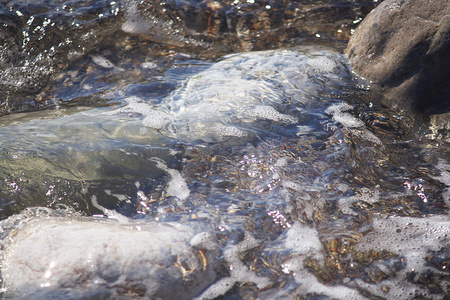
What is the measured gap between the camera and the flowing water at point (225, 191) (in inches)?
85.4

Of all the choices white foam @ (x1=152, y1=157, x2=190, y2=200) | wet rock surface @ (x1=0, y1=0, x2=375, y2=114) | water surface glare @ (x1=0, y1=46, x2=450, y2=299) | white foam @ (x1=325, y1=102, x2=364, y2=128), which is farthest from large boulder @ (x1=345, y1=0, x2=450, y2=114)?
white foam @ (x1=152, y1=157, x2=190, y2=200)

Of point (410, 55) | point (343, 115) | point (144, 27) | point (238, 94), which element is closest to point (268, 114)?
point (238, 94)

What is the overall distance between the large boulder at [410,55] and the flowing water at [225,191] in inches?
8.8

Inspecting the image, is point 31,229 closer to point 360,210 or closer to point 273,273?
point 273,273

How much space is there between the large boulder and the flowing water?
8.8 inches

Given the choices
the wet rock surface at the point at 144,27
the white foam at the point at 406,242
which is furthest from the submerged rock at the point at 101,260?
the wet rock surface at the point at 144,27

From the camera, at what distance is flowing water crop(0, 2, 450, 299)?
2168 mm

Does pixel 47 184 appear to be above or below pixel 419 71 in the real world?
below

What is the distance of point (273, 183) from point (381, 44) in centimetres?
221

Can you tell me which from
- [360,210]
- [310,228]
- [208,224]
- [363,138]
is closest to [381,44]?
[363,138]

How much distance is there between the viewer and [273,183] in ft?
9.54

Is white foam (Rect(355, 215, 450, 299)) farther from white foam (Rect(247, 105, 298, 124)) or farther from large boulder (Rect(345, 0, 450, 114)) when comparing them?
large boulder (Rect(345, 0, 450, 114))

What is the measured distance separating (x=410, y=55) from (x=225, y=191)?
2.49 m

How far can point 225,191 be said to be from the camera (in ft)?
9.45
